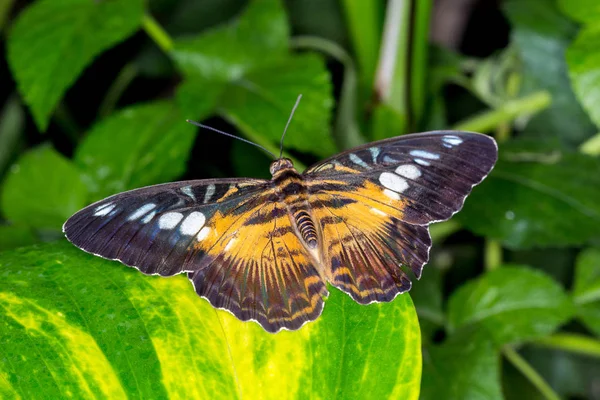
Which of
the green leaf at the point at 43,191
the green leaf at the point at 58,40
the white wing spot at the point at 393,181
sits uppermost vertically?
the green leaf at the point at 58,40

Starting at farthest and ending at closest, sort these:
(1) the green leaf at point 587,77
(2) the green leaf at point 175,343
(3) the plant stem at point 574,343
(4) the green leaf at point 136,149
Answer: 1. (3) the plant stem at point 574,343
2. (4) the green leaf at point 136,149
3. (1) the green leaf at point 587,77
4. (2) the green leaf at point 175,343

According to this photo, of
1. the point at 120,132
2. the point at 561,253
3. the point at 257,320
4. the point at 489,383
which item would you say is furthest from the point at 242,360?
the point at 561,253

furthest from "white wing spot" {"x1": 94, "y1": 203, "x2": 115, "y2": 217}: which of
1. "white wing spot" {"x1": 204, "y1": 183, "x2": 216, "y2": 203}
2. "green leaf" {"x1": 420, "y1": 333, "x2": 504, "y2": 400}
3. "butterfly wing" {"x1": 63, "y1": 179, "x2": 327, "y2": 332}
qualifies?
"green leaf" {"x1": 420, "y1": 333, "x2": 504, "y2": 400}

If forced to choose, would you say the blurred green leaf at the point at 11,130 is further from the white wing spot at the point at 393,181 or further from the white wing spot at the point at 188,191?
the white wing spot at the point at 393,181

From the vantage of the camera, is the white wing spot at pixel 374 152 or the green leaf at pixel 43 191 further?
the green leaf at pixel 43 191

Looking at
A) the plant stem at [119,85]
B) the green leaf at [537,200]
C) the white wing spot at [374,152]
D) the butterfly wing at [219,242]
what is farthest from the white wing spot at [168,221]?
the plant stem at [119,85]

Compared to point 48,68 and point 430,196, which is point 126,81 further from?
point 430,196
